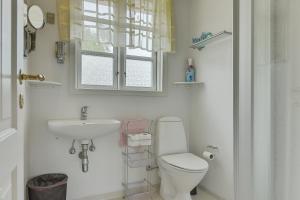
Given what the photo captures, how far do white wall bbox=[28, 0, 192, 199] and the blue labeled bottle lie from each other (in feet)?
1.38

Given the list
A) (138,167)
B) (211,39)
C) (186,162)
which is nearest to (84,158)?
A: (138,167)

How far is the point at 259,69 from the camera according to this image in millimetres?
701

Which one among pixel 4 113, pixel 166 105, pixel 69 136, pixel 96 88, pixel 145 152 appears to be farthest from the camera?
pixel 166 105

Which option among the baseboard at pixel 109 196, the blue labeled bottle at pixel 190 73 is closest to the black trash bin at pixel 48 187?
the baseboard at pixel 109 196

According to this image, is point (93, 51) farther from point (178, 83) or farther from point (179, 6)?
point (179, 6)

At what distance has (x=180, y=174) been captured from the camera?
1.83 meters

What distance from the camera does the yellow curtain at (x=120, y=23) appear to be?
1974 millimetres

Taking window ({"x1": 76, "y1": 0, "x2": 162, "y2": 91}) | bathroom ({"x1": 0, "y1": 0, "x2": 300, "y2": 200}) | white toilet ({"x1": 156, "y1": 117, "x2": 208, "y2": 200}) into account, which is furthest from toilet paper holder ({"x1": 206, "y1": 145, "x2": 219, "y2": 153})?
window ({"x1": 76, "y1": 0, "x2": 162, "y2": 91})

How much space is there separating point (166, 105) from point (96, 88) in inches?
33.6

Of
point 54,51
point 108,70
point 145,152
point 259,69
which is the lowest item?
point 145,152

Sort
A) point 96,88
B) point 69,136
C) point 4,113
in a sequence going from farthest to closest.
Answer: point 96,88 → point 69,136 → point 4,113

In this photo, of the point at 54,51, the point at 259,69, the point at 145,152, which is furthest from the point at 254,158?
the point at 54,51

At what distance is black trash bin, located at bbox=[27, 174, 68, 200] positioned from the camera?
5.46 feet

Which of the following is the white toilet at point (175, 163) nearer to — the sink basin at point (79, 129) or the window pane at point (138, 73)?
the window pane at point (138, 73)
